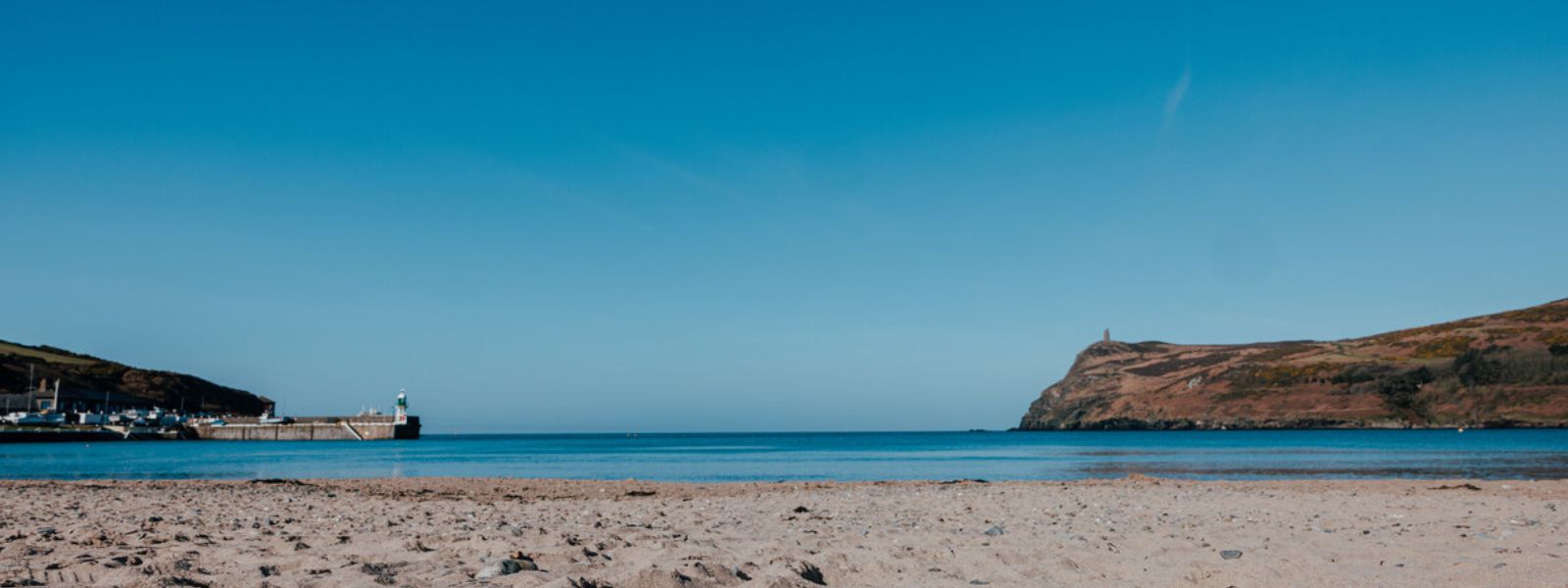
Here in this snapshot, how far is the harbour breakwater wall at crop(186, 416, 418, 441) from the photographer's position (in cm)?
14325

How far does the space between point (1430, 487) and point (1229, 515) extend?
11.7 meters

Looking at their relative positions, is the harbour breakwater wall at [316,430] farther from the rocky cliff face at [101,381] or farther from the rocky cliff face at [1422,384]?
the rocky cliff face at [1422,384]

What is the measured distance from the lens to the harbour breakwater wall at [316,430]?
470 ft

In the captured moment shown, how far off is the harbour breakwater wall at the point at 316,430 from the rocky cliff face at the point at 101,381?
37976 millimetres

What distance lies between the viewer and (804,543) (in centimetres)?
939

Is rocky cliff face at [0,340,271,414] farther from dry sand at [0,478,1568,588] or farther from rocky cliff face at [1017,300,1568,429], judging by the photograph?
rocky cliff face at [1017,300,1568,429]

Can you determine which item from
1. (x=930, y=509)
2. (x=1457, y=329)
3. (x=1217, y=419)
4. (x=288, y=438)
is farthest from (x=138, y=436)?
(x=1457, y=329)

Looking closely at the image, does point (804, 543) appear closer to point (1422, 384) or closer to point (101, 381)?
point (1422, 384)

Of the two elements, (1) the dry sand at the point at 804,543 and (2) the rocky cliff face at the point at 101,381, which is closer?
(1) the dry sand at the point at 804,543

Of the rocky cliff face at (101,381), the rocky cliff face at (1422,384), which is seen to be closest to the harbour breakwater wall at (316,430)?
the rocky cliff face at (101,381)

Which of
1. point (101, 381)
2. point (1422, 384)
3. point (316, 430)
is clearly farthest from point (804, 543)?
point (101, 381)

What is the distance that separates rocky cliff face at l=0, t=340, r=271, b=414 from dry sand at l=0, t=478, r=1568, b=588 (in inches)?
7381

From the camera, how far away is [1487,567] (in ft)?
25.6

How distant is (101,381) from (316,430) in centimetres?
7153
